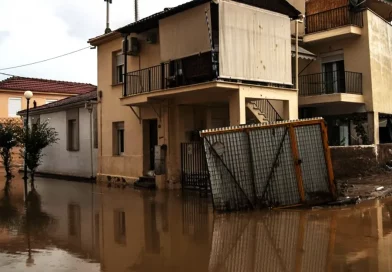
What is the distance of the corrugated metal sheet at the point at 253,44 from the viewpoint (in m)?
13.0

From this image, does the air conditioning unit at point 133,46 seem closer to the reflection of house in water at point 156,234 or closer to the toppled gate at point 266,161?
the reflection of house in water at point 156,234

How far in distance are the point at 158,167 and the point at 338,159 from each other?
648 cm

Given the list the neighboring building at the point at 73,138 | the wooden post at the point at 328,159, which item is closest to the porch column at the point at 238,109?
the wooden post at the point at 328,159

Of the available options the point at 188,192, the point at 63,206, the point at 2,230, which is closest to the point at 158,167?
the point at 188,192

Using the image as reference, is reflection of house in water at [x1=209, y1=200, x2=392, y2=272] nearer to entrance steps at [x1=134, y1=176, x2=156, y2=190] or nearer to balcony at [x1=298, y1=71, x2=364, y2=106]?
entrance steps at [x1=134, y1=176, x2=156, y2=190]

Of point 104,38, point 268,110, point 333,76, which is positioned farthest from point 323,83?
point 104,38

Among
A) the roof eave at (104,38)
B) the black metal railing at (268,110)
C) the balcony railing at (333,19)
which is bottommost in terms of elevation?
the black metal railing at (268,110)

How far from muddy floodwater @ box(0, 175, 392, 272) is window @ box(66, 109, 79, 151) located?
10.3 meters

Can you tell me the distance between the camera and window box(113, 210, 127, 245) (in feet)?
25.9

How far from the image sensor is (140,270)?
5.88m

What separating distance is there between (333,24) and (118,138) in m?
10.5

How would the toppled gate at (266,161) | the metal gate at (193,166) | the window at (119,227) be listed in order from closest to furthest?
the window at (119,227)
the toppled gate at (266,161)
the metal gate at (193,166)

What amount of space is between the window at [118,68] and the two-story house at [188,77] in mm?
43

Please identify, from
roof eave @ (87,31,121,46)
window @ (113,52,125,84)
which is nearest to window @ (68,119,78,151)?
roof eave @ (87,31,121,46)
